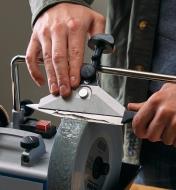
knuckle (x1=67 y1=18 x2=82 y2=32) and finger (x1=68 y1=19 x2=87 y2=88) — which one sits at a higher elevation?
knuckle (x1=67 y1=18 x2=82 y2=32)

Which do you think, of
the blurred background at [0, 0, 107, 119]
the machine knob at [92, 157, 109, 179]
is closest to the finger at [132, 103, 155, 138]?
the machine knob at [92, 157, 109, 179]

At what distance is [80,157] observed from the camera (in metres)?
0.65

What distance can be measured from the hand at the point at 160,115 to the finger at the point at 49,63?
0.43 feet

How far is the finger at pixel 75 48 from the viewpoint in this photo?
697mm

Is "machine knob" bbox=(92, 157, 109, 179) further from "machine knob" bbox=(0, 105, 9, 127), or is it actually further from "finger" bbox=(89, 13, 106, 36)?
"machine knob" bbox=(0, 105, 9, 127)

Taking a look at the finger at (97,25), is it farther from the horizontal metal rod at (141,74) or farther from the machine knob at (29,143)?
the machine knob at (29,143)

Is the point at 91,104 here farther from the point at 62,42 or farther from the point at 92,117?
the point at 62,42

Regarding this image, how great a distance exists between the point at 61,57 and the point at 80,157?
166 millimetres

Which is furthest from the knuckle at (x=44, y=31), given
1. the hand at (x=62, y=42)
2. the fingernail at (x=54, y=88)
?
the fingernail at (x=54, y=88)

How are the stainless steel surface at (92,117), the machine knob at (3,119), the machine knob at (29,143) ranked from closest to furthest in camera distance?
the stainless steel surface at (92,117)
the machine knob at (29,143)
the machine knob at (3,119)

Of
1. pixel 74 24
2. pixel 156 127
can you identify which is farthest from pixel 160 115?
pixel 74 24

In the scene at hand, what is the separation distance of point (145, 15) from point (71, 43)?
252 mm

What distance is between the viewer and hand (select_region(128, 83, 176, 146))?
2.08 feet

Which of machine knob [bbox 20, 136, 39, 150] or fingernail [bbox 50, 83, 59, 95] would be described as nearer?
fingernail [bbox 50, 83, 59, 95]
